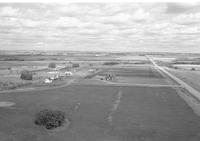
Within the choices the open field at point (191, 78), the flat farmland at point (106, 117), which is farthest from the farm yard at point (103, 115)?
the open field at point (191, 78)

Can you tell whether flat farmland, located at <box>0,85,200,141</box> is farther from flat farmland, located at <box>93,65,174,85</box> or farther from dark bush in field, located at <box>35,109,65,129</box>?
flat farmland, located at <box>93,65,174,85</box>

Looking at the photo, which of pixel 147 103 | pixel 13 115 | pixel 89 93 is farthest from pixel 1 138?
pixel 89 93

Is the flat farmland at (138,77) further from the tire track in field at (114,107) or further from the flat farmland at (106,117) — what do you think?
the tire track in field at (114,107)

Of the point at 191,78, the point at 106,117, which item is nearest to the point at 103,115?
the point at 106,117

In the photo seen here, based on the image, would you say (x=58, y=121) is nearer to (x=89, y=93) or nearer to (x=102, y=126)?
(x=102, y=126)

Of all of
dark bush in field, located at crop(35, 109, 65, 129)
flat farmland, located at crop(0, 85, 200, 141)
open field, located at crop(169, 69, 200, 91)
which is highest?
dark bush in field, located at crop(35, 109, 65, 129)

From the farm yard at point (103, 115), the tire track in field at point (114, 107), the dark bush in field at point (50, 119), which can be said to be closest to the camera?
the farm yard at point (103, 115)

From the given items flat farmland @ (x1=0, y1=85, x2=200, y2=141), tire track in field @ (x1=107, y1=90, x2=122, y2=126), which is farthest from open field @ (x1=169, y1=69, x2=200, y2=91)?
tire track in field @ (x1=107, y1=90, x2=122, y2=126)

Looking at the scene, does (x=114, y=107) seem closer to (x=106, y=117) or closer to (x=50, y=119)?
(x=106, y=117)
